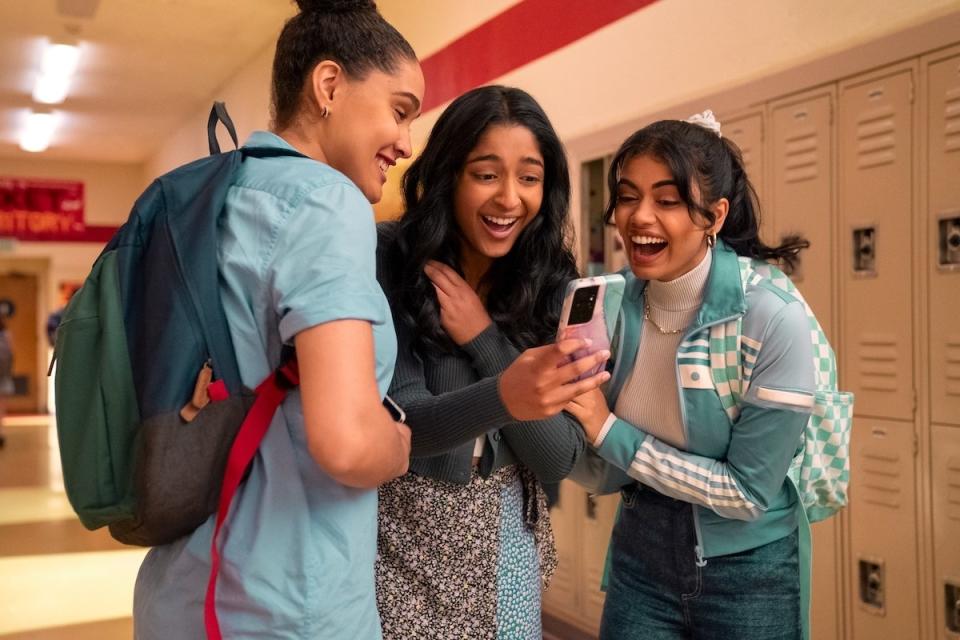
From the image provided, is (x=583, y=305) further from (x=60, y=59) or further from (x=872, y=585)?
(x=60, y=59)

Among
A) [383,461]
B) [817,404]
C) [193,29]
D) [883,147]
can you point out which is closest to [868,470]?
[883,147]

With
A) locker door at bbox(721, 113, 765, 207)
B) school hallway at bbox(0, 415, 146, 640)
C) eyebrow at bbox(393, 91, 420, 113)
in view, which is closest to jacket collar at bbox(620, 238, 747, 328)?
eyebrow at bbox(393, 91, 420, 113)

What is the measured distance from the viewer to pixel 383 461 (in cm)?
114

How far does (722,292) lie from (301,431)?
0.91 meters

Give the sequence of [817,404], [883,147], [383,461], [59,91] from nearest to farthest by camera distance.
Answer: [383,461] < [817,404] < [883,147] < [59,91]

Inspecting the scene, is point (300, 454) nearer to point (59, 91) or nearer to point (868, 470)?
point (868, 470)

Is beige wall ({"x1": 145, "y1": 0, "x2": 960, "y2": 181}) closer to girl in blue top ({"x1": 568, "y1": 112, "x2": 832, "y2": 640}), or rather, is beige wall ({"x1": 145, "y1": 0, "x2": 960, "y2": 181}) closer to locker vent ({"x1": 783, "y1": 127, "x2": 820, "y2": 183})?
locker vent ({"x1": 783, "y1": 127, "x2": 820, "y2": 183})

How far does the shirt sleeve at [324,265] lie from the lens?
3.56ft

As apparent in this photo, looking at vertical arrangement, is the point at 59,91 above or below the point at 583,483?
above

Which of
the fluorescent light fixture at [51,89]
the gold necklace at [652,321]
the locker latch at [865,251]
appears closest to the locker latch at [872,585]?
the locker latch at [865,251]

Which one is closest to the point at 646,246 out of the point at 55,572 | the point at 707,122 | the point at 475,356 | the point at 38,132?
the point at 707,122

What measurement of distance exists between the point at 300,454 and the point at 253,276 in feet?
0.82

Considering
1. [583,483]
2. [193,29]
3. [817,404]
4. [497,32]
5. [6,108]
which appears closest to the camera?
[817,404]

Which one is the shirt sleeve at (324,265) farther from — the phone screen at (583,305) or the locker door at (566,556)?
the locker door at (566,556)
